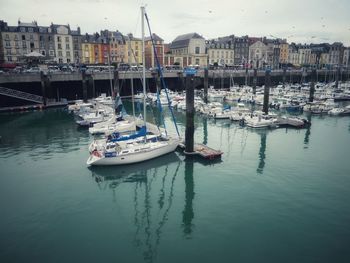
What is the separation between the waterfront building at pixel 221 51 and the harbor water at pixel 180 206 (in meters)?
92.3

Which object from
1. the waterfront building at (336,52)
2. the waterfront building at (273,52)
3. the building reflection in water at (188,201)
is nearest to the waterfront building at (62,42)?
the building reflection in water at (188,201)

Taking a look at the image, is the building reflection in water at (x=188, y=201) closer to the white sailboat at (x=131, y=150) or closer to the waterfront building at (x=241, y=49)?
the white sailboat at (x=131, y=150)

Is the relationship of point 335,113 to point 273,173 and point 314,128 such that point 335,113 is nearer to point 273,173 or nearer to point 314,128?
point 314,128

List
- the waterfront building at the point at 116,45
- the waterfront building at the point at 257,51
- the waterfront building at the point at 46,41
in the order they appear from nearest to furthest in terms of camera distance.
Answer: the waterfront building at the point at 46,41 → the waterfront building at the point at 116,45 → the waterfront building at the point at 257,51

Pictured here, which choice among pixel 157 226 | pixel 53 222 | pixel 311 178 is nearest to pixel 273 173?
pixel 311 178

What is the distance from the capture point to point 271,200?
2130 cm

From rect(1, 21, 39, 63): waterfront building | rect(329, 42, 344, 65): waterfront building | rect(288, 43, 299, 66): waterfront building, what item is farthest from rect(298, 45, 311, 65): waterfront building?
rect(1, 21, 39, 63): waterfront building

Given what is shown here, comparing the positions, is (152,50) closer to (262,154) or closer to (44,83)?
(44,83)

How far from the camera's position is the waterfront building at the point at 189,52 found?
10919 cm

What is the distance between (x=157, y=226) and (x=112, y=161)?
1096cm

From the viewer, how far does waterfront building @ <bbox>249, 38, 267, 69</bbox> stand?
129 metres

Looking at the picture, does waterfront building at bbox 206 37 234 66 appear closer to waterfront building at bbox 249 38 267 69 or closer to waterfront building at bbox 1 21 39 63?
waterfront building at bbox 249 38 267 69

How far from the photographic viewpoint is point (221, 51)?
123188 mm

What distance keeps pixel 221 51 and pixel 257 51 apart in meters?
20.0
